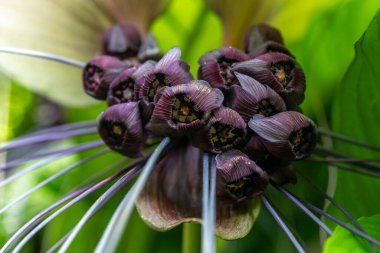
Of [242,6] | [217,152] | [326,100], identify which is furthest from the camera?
[326,100]

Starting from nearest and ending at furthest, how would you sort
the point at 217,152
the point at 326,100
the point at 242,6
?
the point at 217,152
the point at 242,6
the point at 326,100

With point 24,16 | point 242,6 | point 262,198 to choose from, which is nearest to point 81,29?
point 24,16

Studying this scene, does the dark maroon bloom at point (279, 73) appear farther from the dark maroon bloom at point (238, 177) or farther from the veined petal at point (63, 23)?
the veined petal at point (63, 23)

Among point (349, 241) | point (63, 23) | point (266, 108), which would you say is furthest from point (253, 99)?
point (63, 23)

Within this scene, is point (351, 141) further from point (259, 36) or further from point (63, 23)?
point (63, 23)

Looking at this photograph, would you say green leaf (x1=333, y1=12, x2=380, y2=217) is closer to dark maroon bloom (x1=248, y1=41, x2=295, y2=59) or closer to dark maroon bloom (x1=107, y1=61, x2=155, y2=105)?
dark maroon bloom (x1=248, y1=41, x2=295, y2=59)

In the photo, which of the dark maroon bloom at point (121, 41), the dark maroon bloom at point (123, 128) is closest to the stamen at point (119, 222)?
the dark maroon bloom at point (123, 128)

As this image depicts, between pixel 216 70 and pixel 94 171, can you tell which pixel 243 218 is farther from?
pixel 94 171
